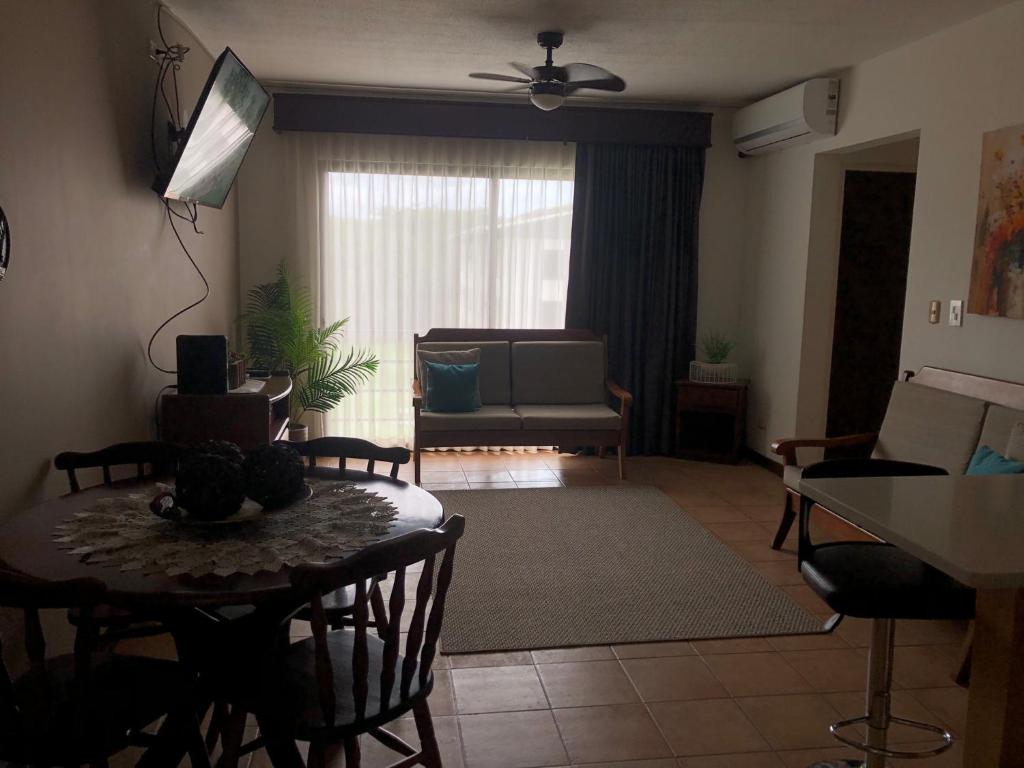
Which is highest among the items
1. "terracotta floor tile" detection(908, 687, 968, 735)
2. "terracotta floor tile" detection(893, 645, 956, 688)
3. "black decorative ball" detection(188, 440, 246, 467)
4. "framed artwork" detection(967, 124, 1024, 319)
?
"framed artwork" detection(967, 124, 1024, 319)

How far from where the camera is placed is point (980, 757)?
1729mm

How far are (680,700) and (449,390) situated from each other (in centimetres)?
293

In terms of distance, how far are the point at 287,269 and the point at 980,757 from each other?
5021 millimetres

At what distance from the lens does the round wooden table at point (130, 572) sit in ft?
5.18

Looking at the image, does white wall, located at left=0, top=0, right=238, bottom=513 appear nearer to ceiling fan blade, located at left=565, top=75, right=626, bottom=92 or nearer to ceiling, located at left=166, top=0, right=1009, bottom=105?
ceiling, located at left=166, top=0, right=1009, bottom=105

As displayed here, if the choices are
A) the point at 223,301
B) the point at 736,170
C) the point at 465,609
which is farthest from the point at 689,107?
the point at 465,609

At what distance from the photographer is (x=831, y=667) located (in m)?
2.90

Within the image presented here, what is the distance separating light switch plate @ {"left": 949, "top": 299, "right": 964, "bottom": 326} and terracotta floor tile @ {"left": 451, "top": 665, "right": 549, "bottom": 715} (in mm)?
2557

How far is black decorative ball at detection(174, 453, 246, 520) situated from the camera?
6.16 feet

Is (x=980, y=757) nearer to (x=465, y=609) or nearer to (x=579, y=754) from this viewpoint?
(x=579, y=754)

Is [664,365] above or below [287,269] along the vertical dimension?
below

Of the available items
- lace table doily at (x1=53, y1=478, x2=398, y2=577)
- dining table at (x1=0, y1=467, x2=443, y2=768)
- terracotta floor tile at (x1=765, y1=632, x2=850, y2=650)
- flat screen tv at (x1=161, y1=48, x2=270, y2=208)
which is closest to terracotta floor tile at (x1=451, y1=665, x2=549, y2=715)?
dining table at (x1=0, y1=467, x2=443, y2=768)

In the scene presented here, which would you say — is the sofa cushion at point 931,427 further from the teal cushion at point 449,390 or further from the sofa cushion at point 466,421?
the teal cushion at point 449,390

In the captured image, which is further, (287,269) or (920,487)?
(287,269)
